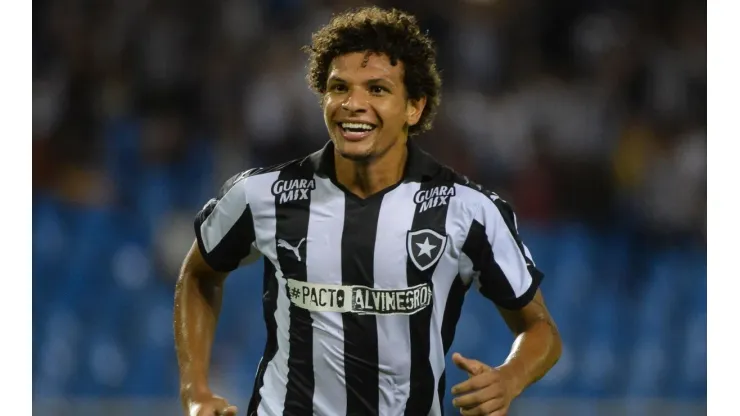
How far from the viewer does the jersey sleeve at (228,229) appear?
8.36ft

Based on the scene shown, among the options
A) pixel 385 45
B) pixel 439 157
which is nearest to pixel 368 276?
pixel 385 45

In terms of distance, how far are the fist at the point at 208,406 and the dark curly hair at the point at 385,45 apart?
0.89 metres

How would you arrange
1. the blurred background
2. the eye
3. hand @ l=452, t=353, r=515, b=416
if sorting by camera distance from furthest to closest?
the blurred background < the eye < hand @ l=452, t=353, r=515, b=416

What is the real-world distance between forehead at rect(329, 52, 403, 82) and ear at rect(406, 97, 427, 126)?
10cm

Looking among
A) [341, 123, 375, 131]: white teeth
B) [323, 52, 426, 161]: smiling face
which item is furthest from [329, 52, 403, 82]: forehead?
[341, 123, 375, 131]: white teeth

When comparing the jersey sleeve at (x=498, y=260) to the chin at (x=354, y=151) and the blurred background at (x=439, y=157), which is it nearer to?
the chin at (x=354, y=151)

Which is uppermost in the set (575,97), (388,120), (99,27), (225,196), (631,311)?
(99,27)

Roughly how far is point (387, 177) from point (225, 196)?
1.45ft

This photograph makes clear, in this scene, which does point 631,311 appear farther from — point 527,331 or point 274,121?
point 527,331

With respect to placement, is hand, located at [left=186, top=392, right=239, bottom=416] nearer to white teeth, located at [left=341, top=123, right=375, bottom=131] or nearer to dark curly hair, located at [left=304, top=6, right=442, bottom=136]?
white teeth, located at [left=341, top=123, right=375, bottom=131]

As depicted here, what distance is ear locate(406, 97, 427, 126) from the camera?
254 centimetres

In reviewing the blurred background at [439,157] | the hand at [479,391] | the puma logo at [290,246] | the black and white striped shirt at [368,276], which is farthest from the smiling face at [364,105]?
the blurred background at [439,157]
